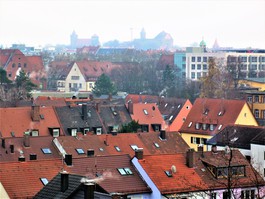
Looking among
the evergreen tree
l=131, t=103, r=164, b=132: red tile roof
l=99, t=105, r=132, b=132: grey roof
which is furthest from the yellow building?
the evergreen tree

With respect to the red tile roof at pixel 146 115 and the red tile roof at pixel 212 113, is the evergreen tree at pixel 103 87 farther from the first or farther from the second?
the red tile roof at pixel 146 115

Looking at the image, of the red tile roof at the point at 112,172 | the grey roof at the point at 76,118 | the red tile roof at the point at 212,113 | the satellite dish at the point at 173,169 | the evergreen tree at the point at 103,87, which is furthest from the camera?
the evergreen tree at the point at 103,87

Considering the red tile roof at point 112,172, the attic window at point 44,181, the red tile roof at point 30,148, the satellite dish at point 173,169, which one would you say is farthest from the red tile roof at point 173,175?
the red tile roof at point 30,148

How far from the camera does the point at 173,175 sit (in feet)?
152

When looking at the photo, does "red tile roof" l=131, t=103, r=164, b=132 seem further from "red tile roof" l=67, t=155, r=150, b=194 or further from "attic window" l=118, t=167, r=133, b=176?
"attic window" l=118, t=167, r=133, b=176

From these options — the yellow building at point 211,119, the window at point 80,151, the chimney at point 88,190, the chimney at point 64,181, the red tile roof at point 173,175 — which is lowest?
the yellow building at point 211,119

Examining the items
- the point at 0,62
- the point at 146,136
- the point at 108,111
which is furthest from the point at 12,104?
the point at 0,62

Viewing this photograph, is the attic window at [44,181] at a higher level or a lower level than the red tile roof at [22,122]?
higher

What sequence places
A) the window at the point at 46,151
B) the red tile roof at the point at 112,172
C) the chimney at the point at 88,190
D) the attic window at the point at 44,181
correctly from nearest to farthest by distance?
the chimney at the point at 88,190
the attic window at the point at 44,181
the red tile roof at the point at 112,172
the window at the point at 46,151

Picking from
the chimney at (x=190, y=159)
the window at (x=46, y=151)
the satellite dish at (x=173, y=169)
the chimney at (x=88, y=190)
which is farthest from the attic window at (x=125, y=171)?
the chimney at (x=88, y=190)

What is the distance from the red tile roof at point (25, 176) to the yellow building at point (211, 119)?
33.8 m

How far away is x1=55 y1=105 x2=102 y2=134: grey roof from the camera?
71.2m

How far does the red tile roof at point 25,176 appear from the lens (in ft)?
136

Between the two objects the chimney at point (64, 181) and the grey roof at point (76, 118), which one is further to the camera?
the grey roof at point (76, 118)
